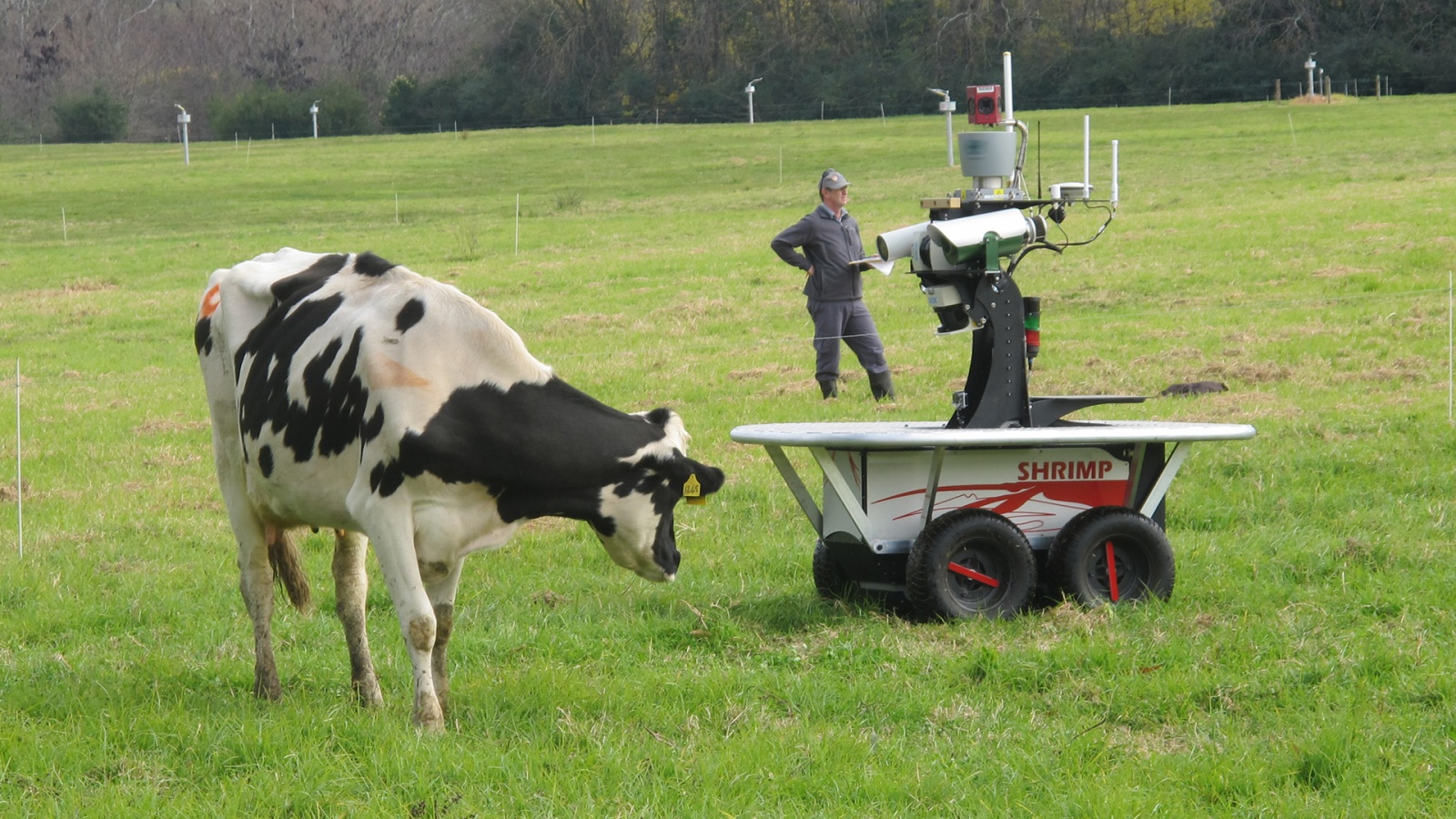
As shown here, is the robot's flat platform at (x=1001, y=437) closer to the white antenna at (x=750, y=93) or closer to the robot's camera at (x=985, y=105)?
the robot's camera at (x=985, y=105)

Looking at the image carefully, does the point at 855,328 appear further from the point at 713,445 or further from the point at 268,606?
the point at 268,606

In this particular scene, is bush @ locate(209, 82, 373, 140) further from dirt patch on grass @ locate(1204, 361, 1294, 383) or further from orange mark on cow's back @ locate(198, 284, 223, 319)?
orange mark on cow's back @ locate(198, 284, 223, 319)

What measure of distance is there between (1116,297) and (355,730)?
52.9ft

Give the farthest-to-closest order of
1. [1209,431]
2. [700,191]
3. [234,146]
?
[234,146], [700,191], [1209,431]

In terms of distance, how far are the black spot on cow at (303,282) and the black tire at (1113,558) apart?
367 cm

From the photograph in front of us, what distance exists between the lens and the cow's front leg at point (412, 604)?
219 inches

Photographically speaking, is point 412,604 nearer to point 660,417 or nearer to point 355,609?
point 355,609

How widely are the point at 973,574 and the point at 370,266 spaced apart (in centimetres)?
315

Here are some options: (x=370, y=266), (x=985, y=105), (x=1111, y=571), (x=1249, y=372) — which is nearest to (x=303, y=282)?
(x=370, y=266)

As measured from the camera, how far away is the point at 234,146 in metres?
71.6

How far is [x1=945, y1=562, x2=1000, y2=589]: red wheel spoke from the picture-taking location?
23.2 ft

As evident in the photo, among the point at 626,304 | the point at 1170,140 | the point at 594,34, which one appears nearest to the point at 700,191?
the point at 1170,140

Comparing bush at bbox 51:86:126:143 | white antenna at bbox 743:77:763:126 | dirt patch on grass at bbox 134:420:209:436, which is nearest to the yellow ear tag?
dirt patch on grass at bbox 134:420:209:436

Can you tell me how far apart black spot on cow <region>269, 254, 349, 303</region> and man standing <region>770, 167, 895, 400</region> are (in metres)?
7.82
